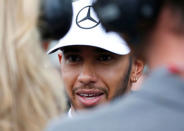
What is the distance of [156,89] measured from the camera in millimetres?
930

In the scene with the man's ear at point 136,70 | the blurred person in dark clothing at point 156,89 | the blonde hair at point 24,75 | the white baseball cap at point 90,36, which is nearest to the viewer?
the blurred person in dark clothing at point 156,89

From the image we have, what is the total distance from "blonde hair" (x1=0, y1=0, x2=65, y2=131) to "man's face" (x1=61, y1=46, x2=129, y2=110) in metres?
1.25

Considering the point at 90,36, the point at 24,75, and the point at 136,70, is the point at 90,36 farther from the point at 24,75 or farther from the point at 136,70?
the point at 24,75

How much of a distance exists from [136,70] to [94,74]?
1.23ft

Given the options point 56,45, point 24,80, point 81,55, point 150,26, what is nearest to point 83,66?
point 81,55

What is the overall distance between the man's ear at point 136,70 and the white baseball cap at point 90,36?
0.22 m

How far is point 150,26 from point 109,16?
140 millimetres

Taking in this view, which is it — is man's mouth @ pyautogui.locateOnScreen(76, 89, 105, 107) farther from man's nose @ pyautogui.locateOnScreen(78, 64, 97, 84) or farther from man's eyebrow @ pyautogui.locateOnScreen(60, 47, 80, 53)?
man's eyebrow @ pyautogui.locateOnScreen(60, 47, 80, 53)

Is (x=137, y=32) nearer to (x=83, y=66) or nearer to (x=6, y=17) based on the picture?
(x=6, y=17)

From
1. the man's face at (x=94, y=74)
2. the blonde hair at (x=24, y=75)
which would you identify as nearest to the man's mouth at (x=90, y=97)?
the man's face at (x=94, y=74)

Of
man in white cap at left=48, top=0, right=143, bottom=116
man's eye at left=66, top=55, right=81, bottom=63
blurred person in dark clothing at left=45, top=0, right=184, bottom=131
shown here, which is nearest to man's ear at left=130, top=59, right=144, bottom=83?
man in white cap at left=48, top=0, right=143, bottom=116

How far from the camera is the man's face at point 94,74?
2.50 meters

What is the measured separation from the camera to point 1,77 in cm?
117

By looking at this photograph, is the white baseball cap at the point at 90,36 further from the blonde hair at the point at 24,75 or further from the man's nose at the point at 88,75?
the blonde hair at the point at 24,75
